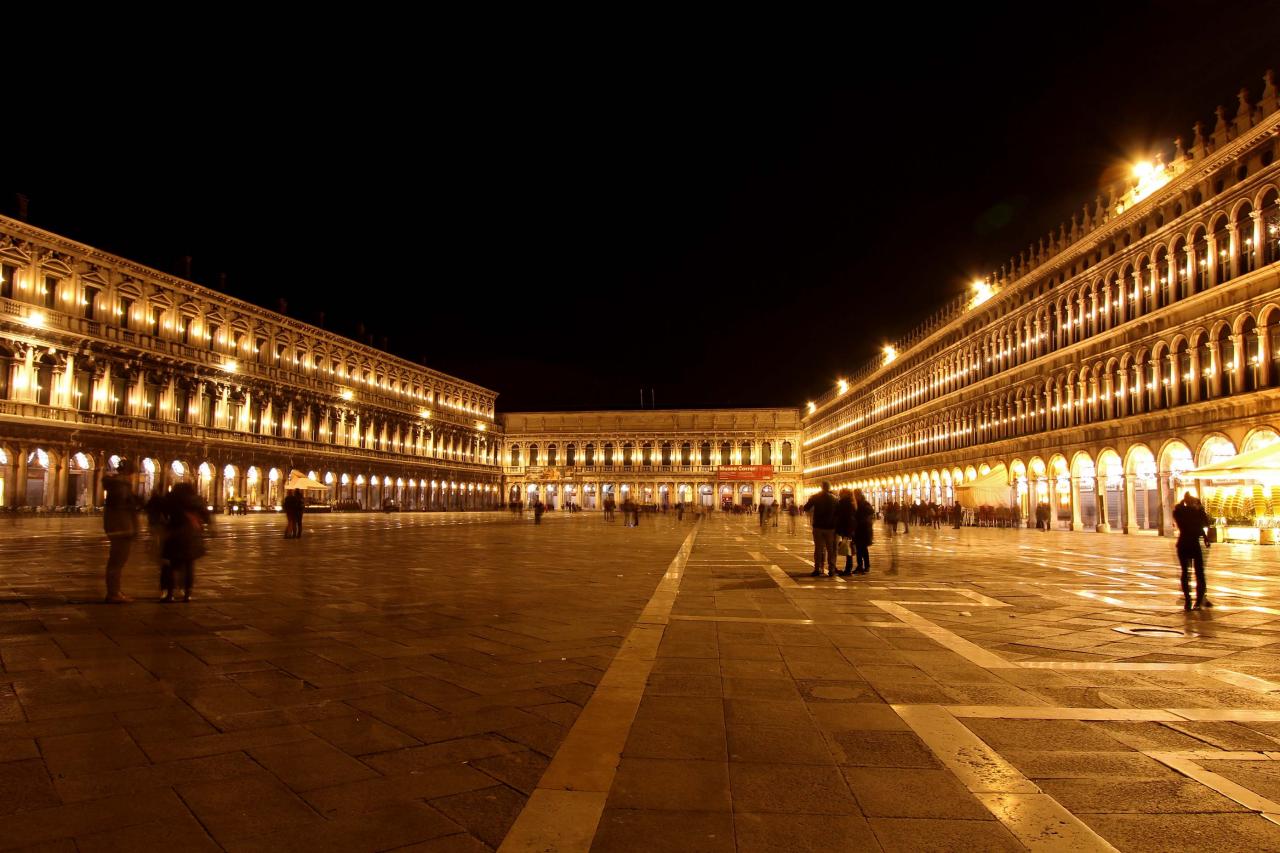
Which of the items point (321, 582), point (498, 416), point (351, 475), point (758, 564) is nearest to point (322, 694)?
point (321, 582)

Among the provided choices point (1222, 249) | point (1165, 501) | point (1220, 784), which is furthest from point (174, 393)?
point (1220, 784)

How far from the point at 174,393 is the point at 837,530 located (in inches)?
1764

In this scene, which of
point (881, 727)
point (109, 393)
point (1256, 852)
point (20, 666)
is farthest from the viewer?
point (109, 393)

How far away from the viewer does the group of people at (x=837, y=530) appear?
44.5 feet

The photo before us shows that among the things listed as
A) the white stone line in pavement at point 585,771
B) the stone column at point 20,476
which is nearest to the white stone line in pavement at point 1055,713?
the white stone line in pavement at point 585,771

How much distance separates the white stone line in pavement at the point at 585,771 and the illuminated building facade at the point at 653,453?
3777 inches

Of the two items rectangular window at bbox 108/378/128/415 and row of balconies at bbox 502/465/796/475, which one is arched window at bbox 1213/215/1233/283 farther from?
row of balconies at bbox 502/465/796/475

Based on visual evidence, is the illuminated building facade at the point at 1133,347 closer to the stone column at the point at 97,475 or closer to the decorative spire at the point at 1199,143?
the decorative spire at the point at 1199,143

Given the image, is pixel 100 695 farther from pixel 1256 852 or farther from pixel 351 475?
pixel 351 475

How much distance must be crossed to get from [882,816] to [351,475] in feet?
215

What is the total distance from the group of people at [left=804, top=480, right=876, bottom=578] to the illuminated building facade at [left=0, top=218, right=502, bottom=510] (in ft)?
79.3

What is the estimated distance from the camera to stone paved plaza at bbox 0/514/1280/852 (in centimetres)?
322

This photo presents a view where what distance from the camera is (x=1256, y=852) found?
9.87 ft

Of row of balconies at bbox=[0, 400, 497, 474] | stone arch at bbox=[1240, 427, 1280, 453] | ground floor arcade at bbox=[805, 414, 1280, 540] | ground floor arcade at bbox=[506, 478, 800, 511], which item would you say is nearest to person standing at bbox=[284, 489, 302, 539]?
row of balconies at bbox=[0, 400, 497, 474]
